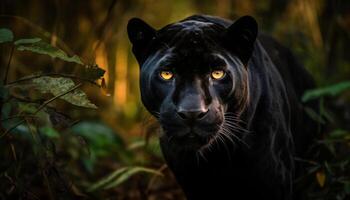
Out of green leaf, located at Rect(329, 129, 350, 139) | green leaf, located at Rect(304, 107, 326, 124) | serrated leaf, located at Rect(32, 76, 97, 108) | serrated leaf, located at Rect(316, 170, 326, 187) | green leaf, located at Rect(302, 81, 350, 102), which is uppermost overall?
serrated leaf, located at Rect(32, 76, 97, 108)

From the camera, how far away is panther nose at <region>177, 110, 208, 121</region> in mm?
2949

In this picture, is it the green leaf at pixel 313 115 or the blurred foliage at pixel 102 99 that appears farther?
the green leaf at pixel 313 115

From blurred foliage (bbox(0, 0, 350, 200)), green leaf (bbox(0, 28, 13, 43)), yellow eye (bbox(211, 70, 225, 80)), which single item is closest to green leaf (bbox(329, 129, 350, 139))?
blurred foliage (bbox(0, 0, 350, 200))

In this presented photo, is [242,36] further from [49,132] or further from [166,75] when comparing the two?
[49,132]

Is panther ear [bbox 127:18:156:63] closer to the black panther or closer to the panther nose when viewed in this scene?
the black panther

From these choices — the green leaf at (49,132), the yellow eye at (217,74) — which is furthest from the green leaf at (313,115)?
the green leaf at (49,132)

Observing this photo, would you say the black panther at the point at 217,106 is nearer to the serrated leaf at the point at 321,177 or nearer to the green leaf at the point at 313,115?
the serrated leaf at the point at 321,177

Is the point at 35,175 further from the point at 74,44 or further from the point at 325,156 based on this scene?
the point at 74,44

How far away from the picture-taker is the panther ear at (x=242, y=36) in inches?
131

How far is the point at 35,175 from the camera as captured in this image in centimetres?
441

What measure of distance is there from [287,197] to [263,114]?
54 centimetres

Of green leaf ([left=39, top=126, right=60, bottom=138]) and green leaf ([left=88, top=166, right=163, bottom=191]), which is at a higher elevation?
green leaf ([left=39, top=126, right=60, bottom=138])

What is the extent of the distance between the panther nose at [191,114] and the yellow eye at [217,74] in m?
0.28

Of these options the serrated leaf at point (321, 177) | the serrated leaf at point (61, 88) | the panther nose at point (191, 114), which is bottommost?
the serrated leaf at point (321, 177)
